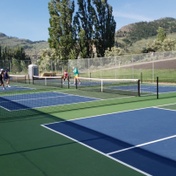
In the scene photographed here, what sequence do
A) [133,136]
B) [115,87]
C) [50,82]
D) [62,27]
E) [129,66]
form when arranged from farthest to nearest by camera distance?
1. [62,27]
2. [129,66]
3. [50,82]
4. [115,87]
5. [133,136]

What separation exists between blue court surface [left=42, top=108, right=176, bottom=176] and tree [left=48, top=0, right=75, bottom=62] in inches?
1541

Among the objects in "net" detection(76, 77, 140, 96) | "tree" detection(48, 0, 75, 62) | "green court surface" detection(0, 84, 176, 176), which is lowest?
"green court surface" detection(0, 84, 176, 176)

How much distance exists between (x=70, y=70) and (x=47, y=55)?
67.8 ft

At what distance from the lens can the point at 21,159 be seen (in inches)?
249

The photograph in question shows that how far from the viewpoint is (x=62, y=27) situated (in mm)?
50094

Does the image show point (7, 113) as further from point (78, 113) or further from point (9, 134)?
point (9, 134)

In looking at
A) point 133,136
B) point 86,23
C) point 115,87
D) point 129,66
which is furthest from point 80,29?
point 133,136

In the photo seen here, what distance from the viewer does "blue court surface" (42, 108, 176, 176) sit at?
598cm

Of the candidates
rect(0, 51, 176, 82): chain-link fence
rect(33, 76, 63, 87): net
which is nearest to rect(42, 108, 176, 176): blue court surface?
rect(33, 76, 63, 87): net

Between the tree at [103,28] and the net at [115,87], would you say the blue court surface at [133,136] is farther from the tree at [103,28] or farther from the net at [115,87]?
the tree at [103,28]

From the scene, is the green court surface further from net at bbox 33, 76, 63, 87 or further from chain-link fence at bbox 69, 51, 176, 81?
chain-link fence at bbox 69, 51, 176, 81

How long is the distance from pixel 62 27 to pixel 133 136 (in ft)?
144

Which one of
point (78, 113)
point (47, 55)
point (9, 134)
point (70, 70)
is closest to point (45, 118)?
point (78, 113)

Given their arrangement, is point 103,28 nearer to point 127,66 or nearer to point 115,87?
point 127,66
